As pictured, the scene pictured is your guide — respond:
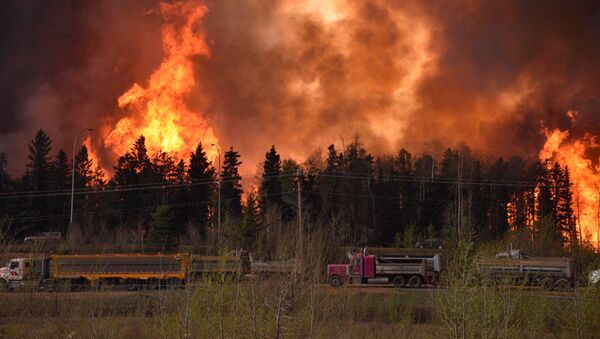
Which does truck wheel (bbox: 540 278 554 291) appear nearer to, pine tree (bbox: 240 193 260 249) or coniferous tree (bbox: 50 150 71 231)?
pine tree (bbox: 240 193 260 249)

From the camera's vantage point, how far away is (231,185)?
3410 inches

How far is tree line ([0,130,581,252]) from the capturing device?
3095 inches

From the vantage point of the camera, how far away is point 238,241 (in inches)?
2447

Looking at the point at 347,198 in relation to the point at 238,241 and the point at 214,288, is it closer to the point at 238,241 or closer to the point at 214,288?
the point at 238,241

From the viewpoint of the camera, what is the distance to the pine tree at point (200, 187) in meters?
82.3

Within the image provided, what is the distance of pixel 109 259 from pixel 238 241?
16564 mm

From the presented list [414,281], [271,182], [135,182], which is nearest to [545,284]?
[414,281]

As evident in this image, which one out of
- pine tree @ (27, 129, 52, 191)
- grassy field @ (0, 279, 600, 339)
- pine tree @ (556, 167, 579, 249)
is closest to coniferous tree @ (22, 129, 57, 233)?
pine tree @ (27, 129, 52, 191)

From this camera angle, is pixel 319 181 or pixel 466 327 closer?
pixel 466 327

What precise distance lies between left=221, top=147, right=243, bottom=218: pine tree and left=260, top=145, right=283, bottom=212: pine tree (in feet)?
11.7

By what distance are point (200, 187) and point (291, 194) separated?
1391 centimetres

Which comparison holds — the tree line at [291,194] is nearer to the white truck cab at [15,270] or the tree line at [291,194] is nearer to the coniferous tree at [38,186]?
the coniferous tree at [38,186]

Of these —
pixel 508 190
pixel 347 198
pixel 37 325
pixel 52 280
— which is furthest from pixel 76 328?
pixel 508 190

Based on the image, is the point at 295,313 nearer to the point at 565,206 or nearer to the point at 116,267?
the point at 116,267
